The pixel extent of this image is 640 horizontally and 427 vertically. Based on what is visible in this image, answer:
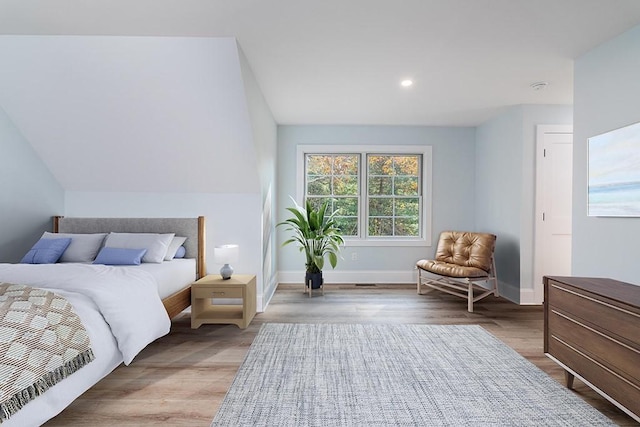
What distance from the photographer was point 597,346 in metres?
1.95

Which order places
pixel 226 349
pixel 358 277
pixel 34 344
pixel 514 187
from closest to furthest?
1. pixel 34 344
2. pixel 226 349
3. pixel 514 187
4. pixel 358 277

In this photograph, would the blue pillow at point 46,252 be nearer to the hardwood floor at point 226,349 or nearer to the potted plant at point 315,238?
the hardwood floor at point 226,349

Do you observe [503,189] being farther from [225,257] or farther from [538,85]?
[225,257]

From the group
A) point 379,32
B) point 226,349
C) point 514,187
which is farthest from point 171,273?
point 514,187

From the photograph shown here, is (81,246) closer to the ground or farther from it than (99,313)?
farther from it

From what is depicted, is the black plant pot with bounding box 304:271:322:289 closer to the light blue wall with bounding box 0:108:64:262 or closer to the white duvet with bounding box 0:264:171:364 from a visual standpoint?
the white duvet with bounding box 0:264:171:364

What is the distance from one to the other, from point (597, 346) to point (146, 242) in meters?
3.75

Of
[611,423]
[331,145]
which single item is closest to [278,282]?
[331,145]

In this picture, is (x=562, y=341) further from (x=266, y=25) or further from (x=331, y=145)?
(x=331, y=145)

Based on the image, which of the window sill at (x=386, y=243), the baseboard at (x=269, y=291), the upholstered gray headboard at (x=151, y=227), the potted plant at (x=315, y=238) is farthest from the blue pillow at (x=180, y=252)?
the window sill at (x=386, y=243)

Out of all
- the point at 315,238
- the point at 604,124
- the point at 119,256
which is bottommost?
the point at 119,256

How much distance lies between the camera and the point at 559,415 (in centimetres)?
192

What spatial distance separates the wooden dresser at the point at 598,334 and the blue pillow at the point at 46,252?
4350 mm

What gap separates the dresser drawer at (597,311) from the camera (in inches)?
68.9
